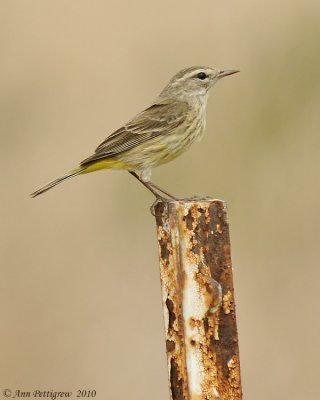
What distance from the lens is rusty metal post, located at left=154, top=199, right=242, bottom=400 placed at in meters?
4.11

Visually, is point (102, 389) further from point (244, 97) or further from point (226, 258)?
point (226, 258)

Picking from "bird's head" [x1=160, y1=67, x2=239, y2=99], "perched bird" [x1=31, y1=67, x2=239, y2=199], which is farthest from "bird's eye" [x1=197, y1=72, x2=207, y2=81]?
"perched bird" [x1=31, y1=67, x2=239, y2=199]

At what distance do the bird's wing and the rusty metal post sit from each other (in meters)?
2.51

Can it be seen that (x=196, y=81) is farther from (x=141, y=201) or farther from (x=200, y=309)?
(x=200, y=309)

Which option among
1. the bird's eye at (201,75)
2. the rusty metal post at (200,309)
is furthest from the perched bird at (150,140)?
the rusty metal post at (200,309)

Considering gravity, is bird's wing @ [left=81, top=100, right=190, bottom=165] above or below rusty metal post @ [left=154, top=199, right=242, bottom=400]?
above

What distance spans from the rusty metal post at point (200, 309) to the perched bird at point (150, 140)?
2428 millimetres

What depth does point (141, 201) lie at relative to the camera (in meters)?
8.39

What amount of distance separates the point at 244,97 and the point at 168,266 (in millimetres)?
4648

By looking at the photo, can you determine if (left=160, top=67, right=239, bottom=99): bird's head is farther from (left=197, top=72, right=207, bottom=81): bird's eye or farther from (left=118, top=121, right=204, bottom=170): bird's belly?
(left=118, top=121, right=204, bottom=170): bird's belly

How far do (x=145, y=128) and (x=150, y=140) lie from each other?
0.13m

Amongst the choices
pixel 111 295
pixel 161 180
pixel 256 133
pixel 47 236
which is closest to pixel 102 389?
pixel 111 295

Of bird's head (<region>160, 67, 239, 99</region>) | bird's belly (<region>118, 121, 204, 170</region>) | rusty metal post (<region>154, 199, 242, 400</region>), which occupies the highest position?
bird's head (<region>160, 67, 239, 99</region>)

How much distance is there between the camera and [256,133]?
343 inches
